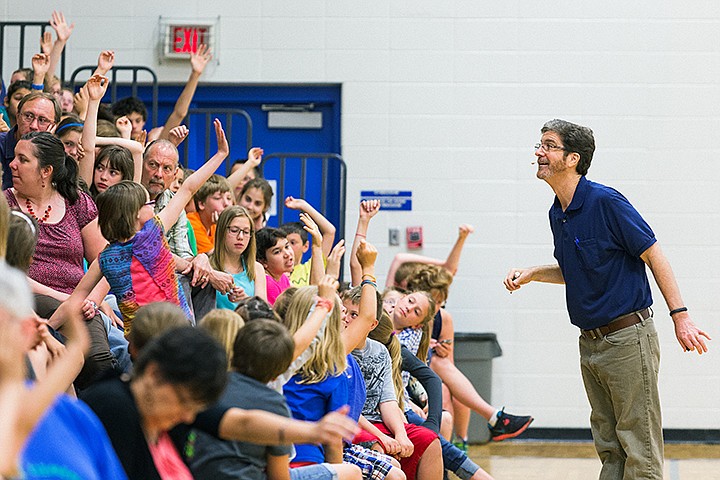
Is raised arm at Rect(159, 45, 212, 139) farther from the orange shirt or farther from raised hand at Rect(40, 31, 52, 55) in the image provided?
the orange shirt

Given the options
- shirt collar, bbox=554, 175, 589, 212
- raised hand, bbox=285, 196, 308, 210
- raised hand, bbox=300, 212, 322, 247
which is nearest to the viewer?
shirt collar, bbox=554, 175, 589, 212

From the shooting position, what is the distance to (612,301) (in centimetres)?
429

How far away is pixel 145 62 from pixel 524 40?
2.75m

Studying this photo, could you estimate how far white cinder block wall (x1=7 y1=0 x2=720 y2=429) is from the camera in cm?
777

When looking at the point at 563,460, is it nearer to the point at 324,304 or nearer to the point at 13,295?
the point at 324,304

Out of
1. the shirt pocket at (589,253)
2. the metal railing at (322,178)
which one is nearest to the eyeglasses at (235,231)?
the shirt pocket at (589,253)

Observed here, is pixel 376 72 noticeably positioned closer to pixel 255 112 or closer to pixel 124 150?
pixel 255 112

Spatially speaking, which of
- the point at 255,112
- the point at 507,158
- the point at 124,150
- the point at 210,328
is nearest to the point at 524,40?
the point at 507,158

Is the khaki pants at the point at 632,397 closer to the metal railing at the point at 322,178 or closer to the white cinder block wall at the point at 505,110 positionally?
the metal railing at the point at 322,178

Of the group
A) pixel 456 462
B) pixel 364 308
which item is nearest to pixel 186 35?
pixel 456 462

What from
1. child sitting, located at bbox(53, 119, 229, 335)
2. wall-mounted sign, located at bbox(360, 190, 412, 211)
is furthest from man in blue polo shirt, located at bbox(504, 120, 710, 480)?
wall-mounted sign, located at bbox(360, 190, 412, 211)

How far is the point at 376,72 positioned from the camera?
7.82 m

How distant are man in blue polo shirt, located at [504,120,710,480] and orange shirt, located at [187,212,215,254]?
1931 millimetres

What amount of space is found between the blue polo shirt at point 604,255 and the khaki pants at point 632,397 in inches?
4.2
